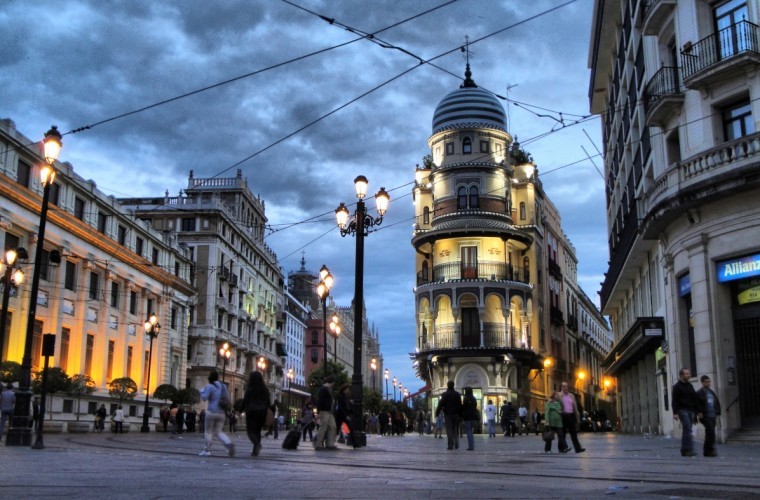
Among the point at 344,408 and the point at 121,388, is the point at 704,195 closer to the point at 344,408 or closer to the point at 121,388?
the point at 344,408

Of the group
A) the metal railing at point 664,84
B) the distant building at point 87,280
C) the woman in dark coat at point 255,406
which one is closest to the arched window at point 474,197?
the distant building at point 87,280

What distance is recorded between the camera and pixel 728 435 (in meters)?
20.7

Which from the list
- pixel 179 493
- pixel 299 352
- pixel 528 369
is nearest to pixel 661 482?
pixel 179 493

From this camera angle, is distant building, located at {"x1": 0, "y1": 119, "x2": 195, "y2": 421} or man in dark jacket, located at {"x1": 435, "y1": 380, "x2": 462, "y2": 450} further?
distant building, located at {"x1": 0, "y1": 119, "x2": 195, "y2": 421}

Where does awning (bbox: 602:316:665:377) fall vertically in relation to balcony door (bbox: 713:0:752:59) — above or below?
below

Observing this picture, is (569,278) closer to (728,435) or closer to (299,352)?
(299,352)

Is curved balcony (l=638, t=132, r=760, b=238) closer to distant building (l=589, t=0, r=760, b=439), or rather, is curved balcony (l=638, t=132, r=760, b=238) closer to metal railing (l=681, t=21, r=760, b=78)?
distant building (l=589, t=0, r=760, b=439)

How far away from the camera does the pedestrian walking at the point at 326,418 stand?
18.1 m

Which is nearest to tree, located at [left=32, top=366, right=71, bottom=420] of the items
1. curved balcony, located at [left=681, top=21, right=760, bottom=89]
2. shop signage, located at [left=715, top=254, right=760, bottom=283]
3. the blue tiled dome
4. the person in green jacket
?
the person in green jacket

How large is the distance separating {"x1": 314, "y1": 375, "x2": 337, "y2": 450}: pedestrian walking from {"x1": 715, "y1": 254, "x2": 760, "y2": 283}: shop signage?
35.1 feet

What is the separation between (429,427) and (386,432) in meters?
4.07

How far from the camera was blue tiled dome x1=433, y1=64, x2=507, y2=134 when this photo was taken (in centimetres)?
5472

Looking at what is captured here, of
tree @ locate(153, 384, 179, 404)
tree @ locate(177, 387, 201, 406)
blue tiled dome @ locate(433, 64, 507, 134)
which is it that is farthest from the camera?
blue tiled dome @ locate(433, 64, 507, 134)

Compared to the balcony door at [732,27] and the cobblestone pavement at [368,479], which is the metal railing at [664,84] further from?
the cobblestone pavement at [368,479]
